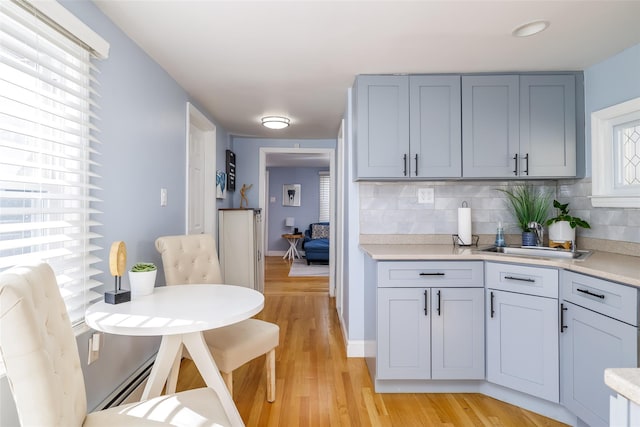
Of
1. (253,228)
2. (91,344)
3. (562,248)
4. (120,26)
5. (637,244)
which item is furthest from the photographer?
(253,228)

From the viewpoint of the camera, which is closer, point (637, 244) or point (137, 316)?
point (137, 316)

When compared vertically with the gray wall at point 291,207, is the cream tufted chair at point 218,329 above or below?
below

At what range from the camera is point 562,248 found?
2.38 m

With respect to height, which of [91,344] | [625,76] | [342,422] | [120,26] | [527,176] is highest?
[120,26]

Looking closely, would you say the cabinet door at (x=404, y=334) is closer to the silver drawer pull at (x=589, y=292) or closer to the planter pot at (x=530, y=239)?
the silver drawer pull at (x=589, y=292)

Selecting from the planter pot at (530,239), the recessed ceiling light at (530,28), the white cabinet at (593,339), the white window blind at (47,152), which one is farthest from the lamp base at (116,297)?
the planter pot at (530,239)

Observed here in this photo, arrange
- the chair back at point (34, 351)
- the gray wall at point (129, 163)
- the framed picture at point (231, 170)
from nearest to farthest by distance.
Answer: the chair back at point (34, 351)
the gray wall at point (129, 163)
the framed picture at point (231, 170)

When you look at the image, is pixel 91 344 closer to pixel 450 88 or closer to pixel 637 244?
pixel 450 88

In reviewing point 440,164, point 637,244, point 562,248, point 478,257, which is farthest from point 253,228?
point 637,244

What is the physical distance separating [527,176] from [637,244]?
74 centimetres

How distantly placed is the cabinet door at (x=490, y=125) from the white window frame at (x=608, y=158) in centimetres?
49

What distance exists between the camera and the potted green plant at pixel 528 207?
256cm

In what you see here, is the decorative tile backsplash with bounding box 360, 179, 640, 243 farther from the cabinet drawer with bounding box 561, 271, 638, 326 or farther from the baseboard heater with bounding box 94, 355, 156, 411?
the baseboard heater with bounding box 94, 355, 156, 411

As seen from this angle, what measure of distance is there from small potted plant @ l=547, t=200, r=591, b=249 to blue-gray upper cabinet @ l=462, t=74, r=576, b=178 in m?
0.30
